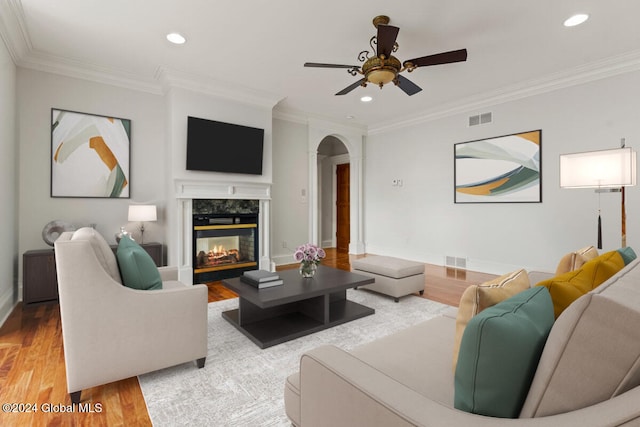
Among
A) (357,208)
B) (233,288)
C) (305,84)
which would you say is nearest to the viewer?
(233,288)

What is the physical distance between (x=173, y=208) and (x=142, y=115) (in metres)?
1.36

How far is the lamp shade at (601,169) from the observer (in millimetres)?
2223

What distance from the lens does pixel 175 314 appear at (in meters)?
1.92

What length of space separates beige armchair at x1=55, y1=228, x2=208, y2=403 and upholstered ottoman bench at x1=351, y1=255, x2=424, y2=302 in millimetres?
2042

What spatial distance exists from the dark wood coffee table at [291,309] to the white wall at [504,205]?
292 cm

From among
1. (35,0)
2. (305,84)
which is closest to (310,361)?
(35,0)

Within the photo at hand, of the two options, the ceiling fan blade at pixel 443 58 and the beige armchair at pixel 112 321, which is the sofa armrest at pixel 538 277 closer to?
the ceiling fan blade at pixel 443 58

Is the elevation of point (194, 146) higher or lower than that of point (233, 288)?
higher

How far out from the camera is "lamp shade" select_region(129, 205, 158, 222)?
3922 millimetres

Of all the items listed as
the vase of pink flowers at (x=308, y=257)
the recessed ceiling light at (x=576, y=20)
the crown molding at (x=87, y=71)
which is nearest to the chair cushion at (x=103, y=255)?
the vase of pink flowers at (x=308, y=257)

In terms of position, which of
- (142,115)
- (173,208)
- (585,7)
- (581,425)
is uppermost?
(585,7)

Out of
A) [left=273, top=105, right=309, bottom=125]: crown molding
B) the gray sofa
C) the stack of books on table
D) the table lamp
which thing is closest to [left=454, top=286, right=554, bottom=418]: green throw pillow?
the gray sofa

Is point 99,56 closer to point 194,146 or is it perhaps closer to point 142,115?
point 142,115

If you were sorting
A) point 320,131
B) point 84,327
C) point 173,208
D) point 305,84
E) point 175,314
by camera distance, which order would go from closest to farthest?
point 84,327, point 175,314, point 173,208, point 305,84, point 320,131
